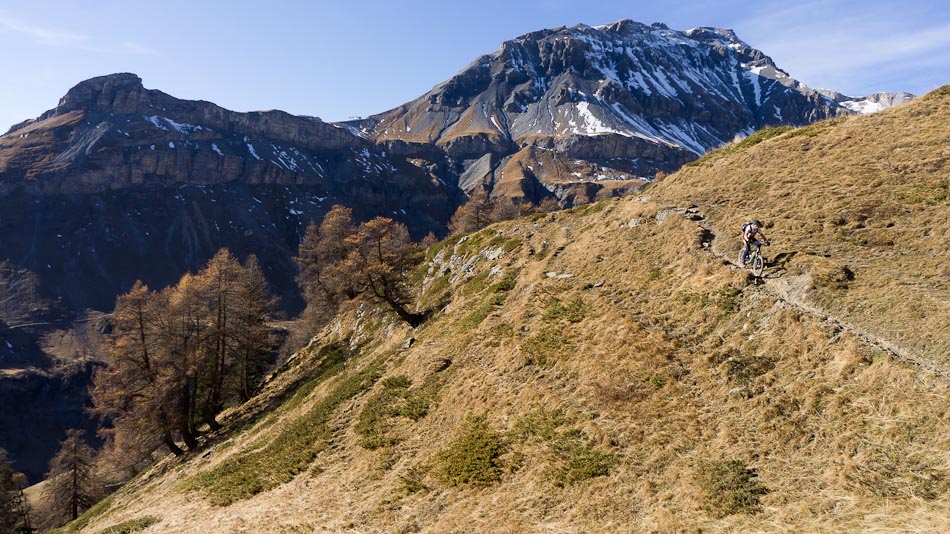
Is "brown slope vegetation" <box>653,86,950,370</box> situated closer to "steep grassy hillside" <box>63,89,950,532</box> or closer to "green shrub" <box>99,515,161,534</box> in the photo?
"steep grassy hillside" <box>63,89,950,532</box>

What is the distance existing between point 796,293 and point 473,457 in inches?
498

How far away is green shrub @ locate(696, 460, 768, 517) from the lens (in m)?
10.4

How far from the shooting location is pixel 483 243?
4297 cm

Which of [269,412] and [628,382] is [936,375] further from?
[269,412]

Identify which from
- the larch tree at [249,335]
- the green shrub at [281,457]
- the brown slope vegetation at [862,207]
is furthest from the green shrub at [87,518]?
the brown slope vegetation at [862,207]

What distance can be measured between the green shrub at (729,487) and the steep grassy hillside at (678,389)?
0.05 metres

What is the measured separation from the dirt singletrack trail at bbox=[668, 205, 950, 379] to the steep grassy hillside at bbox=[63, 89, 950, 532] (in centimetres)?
7

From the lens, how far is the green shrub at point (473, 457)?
15047 mm

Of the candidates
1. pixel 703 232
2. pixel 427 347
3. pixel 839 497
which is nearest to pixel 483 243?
pixel 427 347

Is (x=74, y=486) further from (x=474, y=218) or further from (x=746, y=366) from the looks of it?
(x=474, y=218)

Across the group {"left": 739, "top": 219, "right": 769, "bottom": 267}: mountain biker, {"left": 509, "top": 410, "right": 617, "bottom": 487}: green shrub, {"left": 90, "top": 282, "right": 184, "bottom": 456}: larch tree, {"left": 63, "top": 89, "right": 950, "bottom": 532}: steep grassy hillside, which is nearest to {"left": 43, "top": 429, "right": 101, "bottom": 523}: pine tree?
{"left": 90, "top": 282, "right": 184, "bottom": 456}: larch tree

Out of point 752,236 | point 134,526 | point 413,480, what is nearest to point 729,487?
point 413,480

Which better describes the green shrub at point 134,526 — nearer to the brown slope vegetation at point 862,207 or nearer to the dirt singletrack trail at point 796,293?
the dirt singletrack trail at point 796,293

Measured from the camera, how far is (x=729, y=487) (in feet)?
35.9
